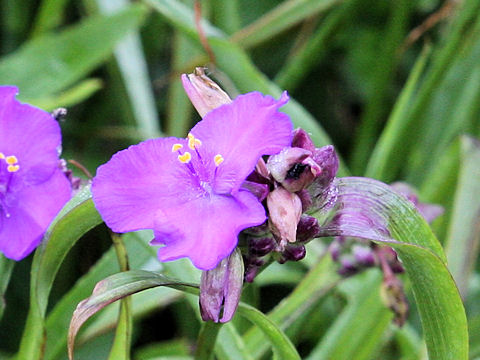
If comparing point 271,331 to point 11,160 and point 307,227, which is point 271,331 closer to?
point 307,227

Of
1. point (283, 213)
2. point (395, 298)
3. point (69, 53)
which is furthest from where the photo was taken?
point (69, 53)

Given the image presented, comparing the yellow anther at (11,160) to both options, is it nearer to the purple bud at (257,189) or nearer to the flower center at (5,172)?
the flower center at (5,172)

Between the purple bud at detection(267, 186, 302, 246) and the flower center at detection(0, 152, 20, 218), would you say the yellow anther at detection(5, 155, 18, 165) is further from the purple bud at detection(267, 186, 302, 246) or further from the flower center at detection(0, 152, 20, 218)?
the purple bud at detection(267, 186, 302, 246)

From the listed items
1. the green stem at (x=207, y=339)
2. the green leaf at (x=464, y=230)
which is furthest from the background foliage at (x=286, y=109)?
the green stem at (x=207, y=339)

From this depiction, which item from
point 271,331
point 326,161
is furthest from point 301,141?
point 271,331

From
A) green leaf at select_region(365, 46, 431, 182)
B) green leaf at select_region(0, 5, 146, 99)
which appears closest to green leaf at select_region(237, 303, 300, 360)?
green leaf at select_region(365, 46, 431, 182)
